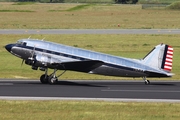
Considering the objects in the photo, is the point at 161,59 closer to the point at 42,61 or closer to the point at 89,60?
the point at 89,60

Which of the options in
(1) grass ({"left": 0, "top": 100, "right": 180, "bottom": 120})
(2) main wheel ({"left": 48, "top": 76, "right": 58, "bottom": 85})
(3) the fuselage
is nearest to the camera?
(1) grass ({"left": 0, "top": 100, "right": 180, "bottom": 120})

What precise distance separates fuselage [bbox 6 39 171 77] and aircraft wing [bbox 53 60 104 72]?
34 centimetres

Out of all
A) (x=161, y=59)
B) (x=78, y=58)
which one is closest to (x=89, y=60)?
(x=78, y=58)

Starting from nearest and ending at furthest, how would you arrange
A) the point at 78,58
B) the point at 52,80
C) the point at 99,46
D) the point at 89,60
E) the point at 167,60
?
the point at 89,60 → the point at 167,60 → the point at 52,80 → the point at 78,58 → the point at 99,46

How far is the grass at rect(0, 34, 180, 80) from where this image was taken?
45844 millimetres

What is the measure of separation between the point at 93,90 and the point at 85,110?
8081 millimetres

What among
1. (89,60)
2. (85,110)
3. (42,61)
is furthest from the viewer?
(42,61)

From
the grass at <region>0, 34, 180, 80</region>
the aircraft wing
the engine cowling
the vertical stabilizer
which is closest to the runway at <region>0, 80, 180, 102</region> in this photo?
the aircraft wing

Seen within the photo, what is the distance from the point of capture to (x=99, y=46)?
65.6m

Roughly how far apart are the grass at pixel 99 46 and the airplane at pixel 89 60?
198 inches

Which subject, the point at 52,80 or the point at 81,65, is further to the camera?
the point at 52,80

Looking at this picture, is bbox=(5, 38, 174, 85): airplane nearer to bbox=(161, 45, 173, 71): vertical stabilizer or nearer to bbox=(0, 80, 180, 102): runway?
bbox=(161, 45, 173, 71): vertical stabilizer

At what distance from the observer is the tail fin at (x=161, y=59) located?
125 feet

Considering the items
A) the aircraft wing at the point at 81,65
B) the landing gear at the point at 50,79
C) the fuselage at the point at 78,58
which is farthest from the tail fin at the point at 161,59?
the landing gear at the point at 50,79
